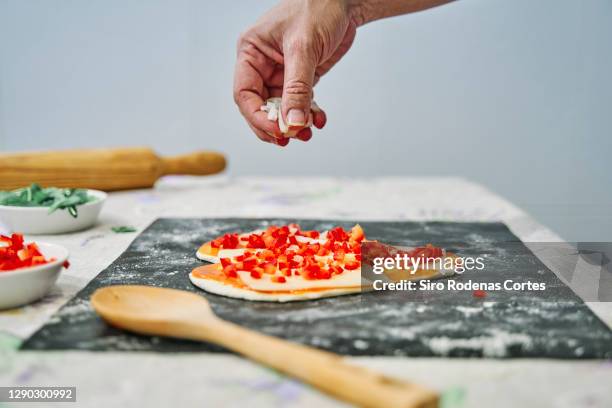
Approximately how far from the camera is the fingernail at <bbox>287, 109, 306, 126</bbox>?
1.55 meters

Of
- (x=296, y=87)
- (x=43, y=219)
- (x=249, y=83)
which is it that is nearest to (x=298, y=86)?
(x=296, y=87)

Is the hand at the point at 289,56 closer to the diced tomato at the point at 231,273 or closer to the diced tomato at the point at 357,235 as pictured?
the diced tomato at the point at 357,235

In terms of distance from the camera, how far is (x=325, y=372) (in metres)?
0.77

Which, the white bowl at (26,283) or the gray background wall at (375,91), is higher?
the gray background wall at (375,91)

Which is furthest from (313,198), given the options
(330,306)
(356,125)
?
(356,125)

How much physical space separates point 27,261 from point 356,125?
275 cm

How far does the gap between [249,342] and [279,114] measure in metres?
0.86

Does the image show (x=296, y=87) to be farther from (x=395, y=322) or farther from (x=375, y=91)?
(x=375, y=91)

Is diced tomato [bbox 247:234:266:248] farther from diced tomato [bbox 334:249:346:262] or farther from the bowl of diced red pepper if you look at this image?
the bowl of diced red pepper

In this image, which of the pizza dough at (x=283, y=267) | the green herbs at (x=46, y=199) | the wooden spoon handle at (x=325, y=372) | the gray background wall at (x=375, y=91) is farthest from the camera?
the gray background wall at (x=375, y=91)

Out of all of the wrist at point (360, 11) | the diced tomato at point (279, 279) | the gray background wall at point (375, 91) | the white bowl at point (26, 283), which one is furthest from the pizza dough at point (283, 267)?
the gray background wall at point (375, 91)

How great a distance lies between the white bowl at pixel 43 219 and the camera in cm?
166

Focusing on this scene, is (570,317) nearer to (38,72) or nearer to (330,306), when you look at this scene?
(330,306)

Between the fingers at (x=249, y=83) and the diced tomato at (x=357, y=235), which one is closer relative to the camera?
the diced tomato at (x=357, y=235)
